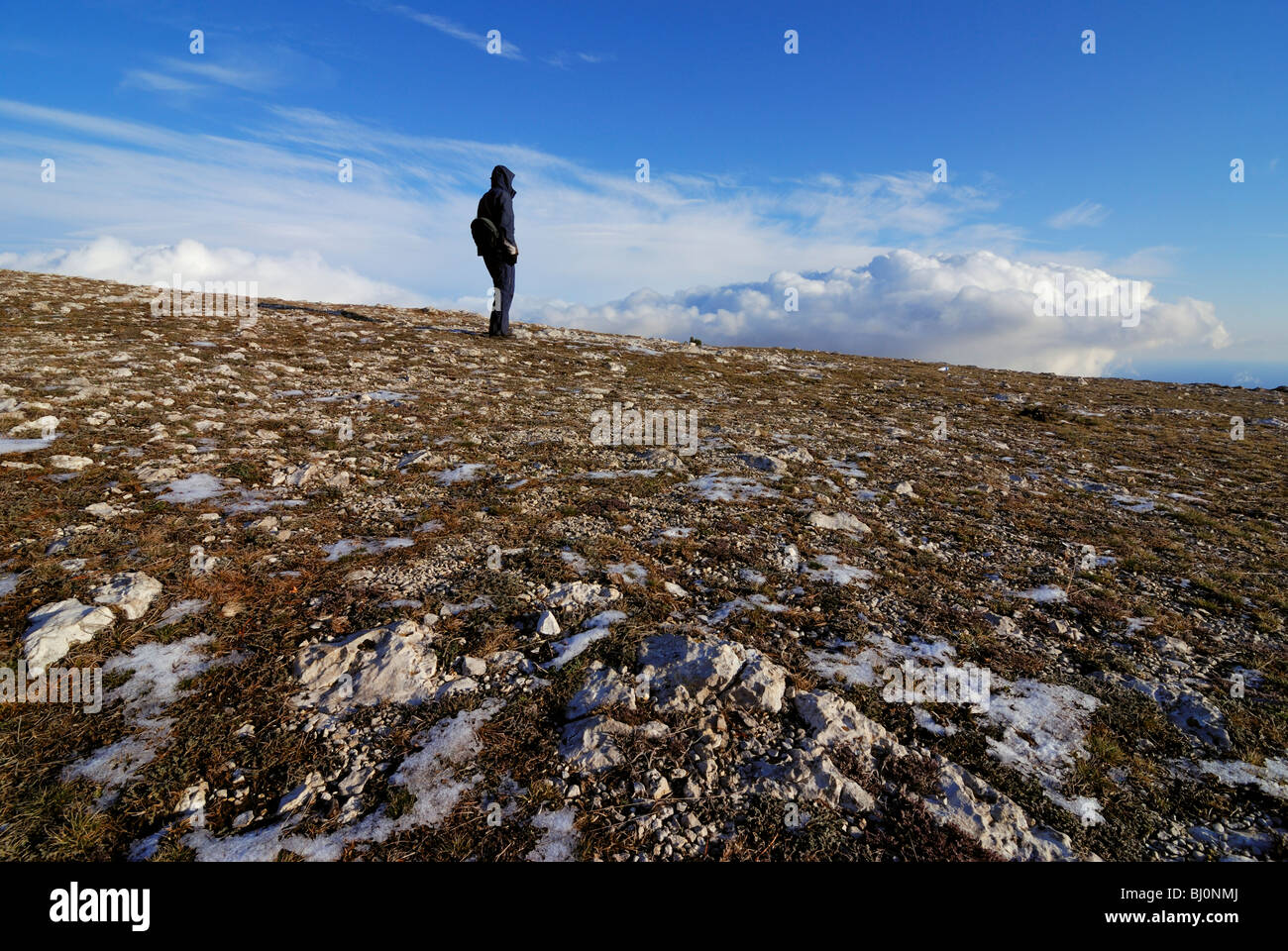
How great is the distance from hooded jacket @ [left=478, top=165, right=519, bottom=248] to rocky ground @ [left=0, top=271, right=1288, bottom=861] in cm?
1742

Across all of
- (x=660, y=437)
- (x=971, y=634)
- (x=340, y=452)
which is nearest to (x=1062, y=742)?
(x=971, y=634)

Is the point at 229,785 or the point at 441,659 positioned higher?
the point at 441,659

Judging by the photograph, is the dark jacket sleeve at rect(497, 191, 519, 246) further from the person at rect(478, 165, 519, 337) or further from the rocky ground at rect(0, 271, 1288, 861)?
the rocky ground at rect(0, 271, 1288, 861)

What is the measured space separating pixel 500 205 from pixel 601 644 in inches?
1106

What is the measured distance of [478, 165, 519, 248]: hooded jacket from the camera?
90.9ft

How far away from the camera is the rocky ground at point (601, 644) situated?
4.16 m

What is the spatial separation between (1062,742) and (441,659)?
6562mm

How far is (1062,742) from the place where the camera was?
17.3 ft

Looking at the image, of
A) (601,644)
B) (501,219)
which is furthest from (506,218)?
(601,644)

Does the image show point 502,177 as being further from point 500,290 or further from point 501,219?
point 500,290

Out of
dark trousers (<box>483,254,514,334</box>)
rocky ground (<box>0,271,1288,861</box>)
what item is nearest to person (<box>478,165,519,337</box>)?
dark trousers (<box>483,254,514,334</box>)
